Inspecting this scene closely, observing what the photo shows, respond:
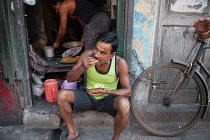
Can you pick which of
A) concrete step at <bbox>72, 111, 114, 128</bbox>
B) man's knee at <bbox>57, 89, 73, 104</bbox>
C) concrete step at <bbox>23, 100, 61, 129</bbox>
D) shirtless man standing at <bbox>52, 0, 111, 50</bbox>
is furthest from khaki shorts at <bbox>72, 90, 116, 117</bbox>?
shirtless man standing at <bbox>52, 0, 111, 50</bbox>

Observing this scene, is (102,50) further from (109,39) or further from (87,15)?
(87,15)

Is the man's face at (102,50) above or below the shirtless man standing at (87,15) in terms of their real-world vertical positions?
below

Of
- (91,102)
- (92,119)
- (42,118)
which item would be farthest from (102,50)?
(42,118)

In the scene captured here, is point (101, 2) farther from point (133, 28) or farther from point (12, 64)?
point (12, 64)

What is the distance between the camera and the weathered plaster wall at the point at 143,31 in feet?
8.47

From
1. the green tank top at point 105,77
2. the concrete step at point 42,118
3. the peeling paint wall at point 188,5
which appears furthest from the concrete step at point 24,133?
the peeling paint wall at point 188,5

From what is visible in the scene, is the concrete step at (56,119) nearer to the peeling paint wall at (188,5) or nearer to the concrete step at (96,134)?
the concrete step at (96,134)

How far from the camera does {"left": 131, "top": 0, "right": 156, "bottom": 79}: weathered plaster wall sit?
8.47ft

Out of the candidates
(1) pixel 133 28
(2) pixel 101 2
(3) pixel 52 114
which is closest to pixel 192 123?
(1) pixel 133 28

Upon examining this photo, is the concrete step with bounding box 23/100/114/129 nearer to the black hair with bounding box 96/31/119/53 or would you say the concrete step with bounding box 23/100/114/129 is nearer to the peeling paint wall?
the black hair with bounding box 96/31/119/53

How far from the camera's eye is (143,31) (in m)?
2.67

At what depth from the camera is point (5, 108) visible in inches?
116

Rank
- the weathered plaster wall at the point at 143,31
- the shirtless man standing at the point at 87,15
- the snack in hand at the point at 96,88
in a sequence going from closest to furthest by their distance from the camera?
1. the snack in hand at the point at 96,88
2. the weathered plaster wall at the point at 143,31
3. the shirtless man standing at the point at 87,15

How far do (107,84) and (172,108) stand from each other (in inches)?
51.6
